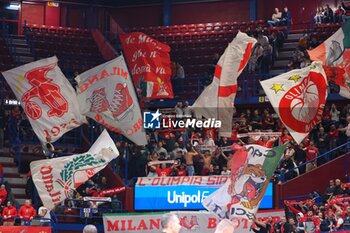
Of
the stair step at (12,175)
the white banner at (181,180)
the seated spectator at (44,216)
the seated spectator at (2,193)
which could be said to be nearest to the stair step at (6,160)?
the stair step at (12,175)

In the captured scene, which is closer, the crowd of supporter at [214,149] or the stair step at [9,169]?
the crowd of supporter at [214,149]

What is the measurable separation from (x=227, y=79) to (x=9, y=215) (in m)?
7.61

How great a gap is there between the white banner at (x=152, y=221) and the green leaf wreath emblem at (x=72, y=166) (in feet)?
6.92

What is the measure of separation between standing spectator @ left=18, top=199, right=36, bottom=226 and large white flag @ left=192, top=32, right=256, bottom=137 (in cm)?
595

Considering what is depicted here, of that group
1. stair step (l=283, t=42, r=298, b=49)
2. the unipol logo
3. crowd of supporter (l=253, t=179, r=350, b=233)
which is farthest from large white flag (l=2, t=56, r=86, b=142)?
stair step (l=283, t=42, r=298, b=49)

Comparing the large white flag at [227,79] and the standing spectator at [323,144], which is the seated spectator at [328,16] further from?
the large white flag at [227,79]

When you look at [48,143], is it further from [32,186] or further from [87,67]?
[87,67]

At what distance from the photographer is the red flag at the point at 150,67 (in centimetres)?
3312

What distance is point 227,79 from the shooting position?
29156 millimetres

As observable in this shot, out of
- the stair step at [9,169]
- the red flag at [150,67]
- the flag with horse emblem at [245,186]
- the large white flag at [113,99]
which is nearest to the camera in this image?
the flag with horse emblem at [245,186]

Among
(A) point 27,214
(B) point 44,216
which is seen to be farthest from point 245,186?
(A) point 27,214

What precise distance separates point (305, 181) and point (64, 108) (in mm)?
7843

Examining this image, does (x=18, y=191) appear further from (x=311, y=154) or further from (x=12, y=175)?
(x=311, y=154)

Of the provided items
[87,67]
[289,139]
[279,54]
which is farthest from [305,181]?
[87,67]
